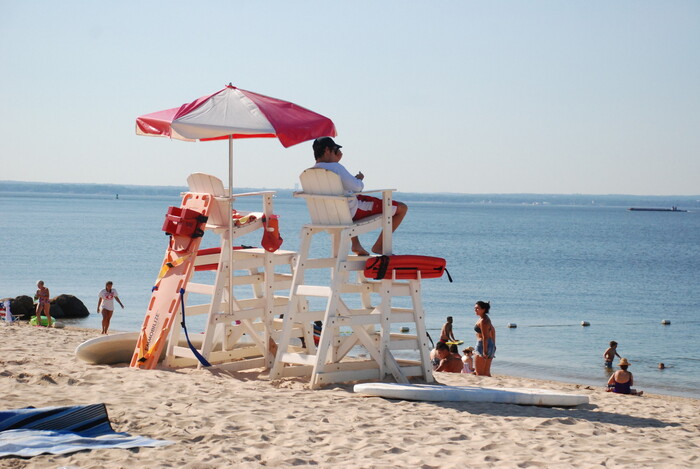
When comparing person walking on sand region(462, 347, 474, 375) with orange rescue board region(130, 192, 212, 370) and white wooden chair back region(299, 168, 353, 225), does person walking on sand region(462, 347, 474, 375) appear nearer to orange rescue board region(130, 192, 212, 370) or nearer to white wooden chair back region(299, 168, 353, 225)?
orange rescue board region(130, 192, 212, 370)

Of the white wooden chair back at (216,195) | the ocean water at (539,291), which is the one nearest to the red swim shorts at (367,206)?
the white wooden chair back at (216,195)

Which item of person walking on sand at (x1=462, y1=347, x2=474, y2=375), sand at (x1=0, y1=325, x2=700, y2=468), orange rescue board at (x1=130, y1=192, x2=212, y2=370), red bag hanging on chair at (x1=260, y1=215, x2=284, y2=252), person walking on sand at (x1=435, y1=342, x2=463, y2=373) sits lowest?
person walking on sand at (x1=462, y1=347, x2=474, y2=375)

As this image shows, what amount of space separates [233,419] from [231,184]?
333 centimetres

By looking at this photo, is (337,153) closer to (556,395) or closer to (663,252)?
(556,395)

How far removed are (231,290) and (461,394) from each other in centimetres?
280

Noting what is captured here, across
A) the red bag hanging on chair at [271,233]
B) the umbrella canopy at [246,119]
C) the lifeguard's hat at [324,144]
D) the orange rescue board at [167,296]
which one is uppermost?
the umbrella canopy at [246,119]

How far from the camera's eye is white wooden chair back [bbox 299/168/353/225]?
8367mm

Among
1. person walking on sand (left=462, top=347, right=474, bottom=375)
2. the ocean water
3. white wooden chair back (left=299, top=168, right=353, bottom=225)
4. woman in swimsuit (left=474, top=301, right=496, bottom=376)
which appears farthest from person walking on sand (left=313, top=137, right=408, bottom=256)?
the ocean water

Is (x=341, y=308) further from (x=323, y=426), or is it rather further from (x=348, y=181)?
(x=323, y=426)

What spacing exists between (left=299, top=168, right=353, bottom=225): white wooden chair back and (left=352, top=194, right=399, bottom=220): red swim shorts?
0.23m

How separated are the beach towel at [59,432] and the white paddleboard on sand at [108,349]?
132 inches

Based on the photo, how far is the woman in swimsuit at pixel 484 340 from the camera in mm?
11992

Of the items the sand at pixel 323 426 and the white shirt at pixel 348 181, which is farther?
the white shirt at pixel 348 181

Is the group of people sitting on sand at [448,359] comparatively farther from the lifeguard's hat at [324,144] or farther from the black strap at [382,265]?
the lifeguard's hat at [324,144]
